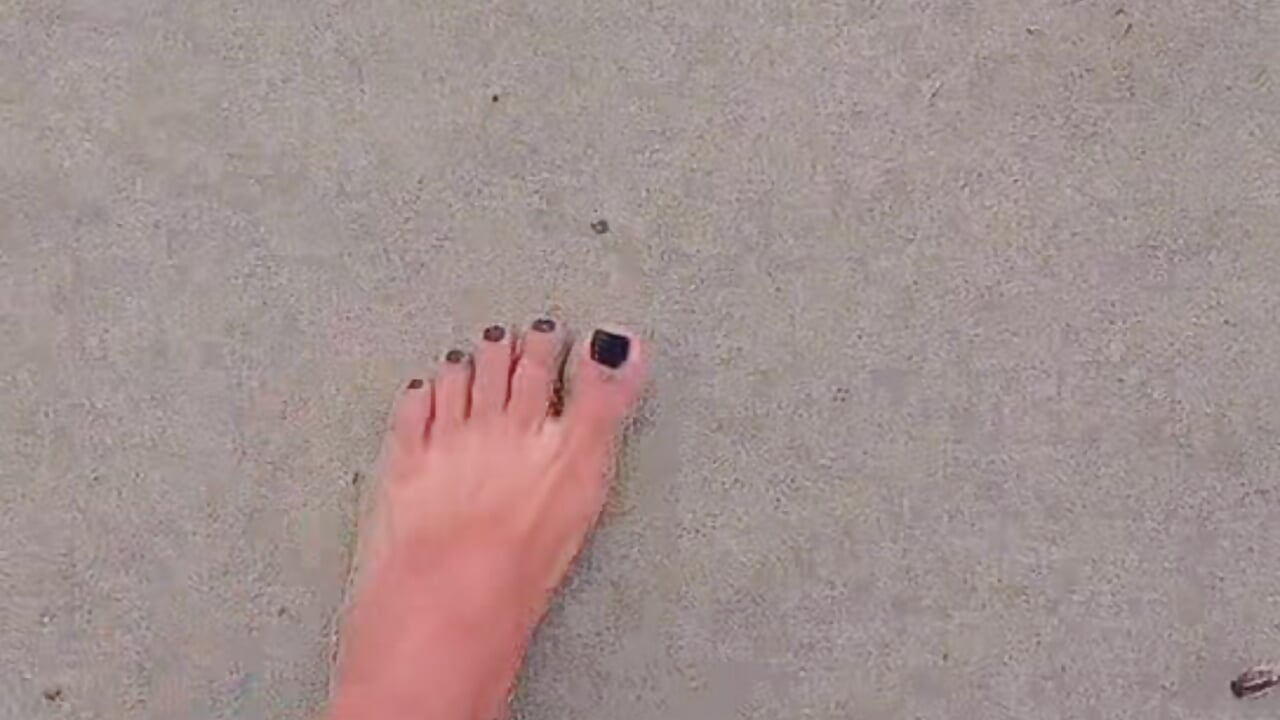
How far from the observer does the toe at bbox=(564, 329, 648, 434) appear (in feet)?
3.42

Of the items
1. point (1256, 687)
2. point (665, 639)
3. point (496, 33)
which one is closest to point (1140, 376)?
point (1256, 687)

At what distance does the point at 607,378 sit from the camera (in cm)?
104

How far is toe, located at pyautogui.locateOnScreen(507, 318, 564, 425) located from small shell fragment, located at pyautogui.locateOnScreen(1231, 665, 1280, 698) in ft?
1.35

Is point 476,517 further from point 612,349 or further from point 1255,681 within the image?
point 1255,681

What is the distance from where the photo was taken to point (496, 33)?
106 cm

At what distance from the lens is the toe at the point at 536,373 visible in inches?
41.5

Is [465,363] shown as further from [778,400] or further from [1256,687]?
[1256,687]

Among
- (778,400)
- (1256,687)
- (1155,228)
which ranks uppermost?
(1155,228)

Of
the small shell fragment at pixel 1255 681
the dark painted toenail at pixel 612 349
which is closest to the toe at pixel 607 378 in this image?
the dark painted toenail at pixel 612 349

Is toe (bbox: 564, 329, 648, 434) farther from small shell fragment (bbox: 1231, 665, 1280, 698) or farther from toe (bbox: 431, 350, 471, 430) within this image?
small shell fragment (bbox: 1231, 665, 1280, 698)

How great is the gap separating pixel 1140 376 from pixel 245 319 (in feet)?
1.65

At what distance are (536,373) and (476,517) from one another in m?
0.09

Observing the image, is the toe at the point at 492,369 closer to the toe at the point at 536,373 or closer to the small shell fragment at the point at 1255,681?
the toe at the point at 536,373

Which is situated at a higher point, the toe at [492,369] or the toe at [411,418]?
the toe at [492,369]
